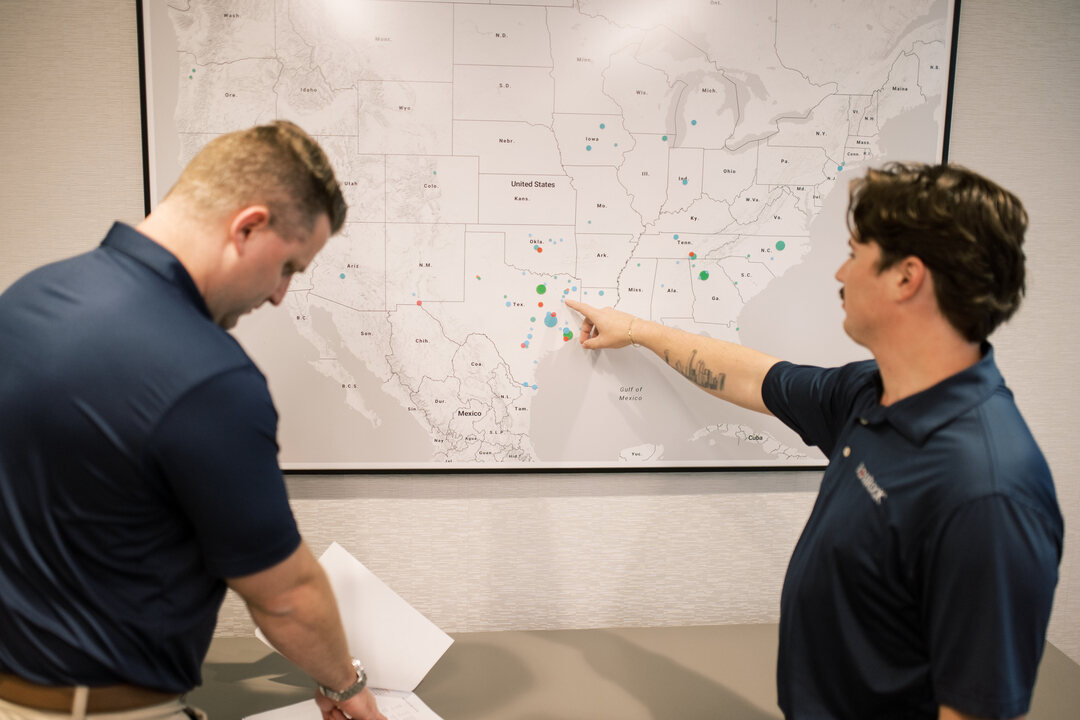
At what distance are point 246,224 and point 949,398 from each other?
1.03 m

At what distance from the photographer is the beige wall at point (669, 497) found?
66.9 inches

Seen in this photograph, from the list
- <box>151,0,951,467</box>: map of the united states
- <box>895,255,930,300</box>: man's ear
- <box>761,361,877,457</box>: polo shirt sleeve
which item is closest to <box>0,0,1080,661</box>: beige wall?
<box>151,0,951,467</box>: map of the united states

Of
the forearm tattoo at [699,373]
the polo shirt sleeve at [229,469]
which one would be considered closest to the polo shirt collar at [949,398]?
the forearm tattoo at [699,373]

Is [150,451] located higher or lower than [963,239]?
lower

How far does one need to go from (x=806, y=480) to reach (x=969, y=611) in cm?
96

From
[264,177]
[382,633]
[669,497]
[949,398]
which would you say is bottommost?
[382,633]

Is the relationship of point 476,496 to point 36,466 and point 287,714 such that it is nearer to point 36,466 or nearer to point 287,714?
point 287,714

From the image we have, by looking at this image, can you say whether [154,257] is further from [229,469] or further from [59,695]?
[59,695]

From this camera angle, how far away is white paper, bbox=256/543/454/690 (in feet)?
4.78

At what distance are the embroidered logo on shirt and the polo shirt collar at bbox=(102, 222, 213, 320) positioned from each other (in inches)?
40.0

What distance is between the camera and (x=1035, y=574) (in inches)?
34.0

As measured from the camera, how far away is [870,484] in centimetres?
104

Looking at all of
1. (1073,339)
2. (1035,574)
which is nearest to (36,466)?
(1035,574)

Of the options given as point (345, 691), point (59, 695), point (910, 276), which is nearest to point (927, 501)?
point (910, 276)
